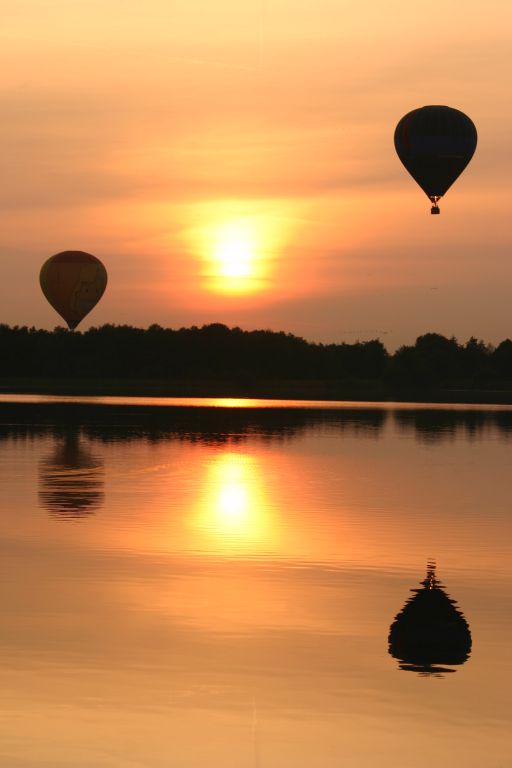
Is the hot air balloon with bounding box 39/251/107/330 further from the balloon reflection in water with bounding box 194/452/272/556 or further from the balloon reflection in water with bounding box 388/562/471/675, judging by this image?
the balloon reflection in water with bounding box 388/562/471/675

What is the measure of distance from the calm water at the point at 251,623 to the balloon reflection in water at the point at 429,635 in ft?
0.15

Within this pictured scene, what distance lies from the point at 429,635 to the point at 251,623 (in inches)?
80.5

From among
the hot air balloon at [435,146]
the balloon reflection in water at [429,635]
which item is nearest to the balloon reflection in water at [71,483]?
the balloon reflection in water at [429,635]

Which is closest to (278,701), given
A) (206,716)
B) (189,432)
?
(206,716)

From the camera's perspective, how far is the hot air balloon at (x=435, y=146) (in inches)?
2707

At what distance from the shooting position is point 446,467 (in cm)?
4747

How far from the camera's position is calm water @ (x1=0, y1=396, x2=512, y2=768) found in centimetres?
1295

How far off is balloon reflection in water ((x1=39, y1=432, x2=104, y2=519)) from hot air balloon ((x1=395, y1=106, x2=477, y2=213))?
2203cm

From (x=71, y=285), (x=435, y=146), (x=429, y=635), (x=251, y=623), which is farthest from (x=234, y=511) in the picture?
(x=71, y=285)

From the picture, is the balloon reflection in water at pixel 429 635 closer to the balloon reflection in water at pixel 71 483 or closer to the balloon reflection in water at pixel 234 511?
the balloon reflection in water at pixel 234 511

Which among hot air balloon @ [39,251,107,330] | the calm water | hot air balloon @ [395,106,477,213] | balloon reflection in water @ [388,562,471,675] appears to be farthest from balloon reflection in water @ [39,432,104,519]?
hot air balloon @ [39,251,107,330]

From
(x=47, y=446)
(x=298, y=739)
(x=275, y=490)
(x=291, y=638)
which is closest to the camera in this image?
(x=298, y=739)

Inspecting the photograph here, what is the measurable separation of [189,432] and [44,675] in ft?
191

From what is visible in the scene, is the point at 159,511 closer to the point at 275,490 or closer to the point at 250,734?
the point at 275,490
